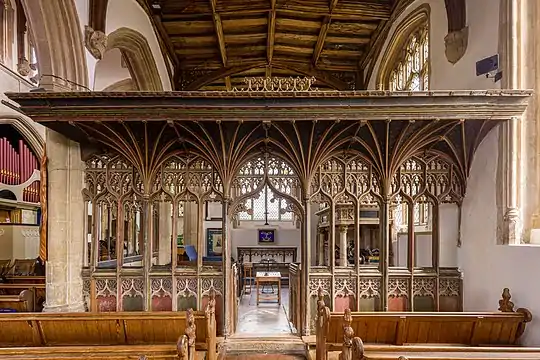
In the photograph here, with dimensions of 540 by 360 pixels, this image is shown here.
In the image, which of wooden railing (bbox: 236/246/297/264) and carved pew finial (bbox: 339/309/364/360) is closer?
carved pew finial (bbox: 339/309/364/360)

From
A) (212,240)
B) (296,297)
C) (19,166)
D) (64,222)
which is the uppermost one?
(19,166)

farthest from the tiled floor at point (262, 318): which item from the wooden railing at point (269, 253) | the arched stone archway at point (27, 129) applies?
the arched stone archway at point (27, 129)

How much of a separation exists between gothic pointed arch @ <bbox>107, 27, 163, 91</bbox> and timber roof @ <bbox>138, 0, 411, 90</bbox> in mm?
503

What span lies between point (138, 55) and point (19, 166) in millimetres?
5074

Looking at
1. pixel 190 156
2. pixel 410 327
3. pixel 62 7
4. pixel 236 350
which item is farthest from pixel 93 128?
pixel 410 327

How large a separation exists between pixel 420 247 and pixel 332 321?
3343mm

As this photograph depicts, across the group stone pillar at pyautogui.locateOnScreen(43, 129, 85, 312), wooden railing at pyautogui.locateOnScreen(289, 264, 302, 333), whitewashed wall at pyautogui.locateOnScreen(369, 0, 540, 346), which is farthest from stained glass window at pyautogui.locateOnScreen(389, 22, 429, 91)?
stone pillar at pyautogui.locateOnScreen(43, 129, 85, 312)

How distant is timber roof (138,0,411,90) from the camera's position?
24.8 feet

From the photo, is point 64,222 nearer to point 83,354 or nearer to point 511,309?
point 83,354

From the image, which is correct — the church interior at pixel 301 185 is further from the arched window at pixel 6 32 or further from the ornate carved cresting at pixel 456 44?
the arched window at pixel 6 32

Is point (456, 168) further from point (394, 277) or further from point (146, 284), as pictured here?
point (146, 284)

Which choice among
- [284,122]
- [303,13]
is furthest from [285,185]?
[303,13]

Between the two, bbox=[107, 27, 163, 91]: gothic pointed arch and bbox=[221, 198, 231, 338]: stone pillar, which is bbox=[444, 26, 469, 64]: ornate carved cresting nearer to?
bbox=[221, 198, 231, 338]: stone pillar

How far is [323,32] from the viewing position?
27.7ft
